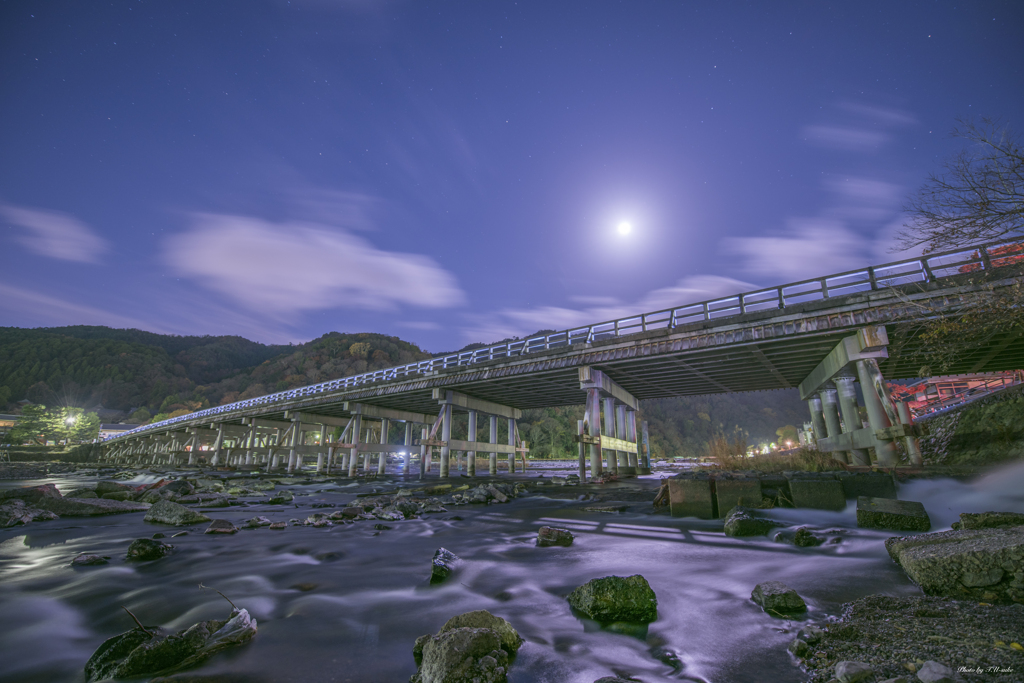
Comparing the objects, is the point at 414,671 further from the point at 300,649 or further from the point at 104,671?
the point at 104,671

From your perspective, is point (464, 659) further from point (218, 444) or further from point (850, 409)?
point (218, 444)

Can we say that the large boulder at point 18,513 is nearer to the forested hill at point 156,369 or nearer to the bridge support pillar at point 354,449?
the bridge support pillar at point 354,449

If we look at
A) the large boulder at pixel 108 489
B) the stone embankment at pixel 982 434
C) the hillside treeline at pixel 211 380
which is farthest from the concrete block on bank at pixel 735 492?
the hillside treeline at pixel 211 380

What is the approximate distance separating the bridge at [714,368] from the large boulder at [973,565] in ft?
29.1

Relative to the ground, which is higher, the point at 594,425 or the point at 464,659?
the point at 594,425

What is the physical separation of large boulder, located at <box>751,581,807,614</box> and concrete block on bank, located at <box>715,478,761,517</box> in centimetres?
530

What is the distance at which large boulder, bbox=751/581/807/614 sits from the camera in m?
3.75

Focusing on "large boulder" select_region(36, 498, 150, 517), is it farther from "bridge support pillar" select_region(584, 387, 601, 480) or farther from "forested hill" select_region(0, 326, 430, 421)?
"forested hill" select_region(0, 326, 430, 421)

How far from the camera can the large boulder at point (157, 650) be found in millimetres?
2828

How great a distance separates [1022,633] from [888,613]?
78cm

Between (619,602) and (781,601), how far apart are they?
150 cm

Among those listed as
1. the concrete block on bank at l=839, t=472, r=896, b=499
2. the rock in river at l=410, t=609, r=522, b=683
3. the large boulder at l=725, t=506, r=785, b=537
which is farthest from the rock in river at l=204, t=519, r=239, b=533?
the concrete block on bank at l=839, t=472, r=896, b=499

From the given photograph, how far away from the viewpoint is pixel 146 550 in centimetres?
627

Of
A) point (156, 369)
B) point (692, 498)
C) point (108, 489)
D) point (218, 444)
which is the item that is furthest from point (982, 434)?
point (156, 369)
